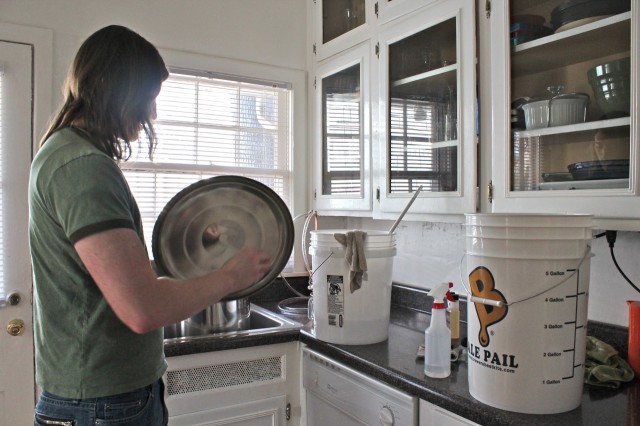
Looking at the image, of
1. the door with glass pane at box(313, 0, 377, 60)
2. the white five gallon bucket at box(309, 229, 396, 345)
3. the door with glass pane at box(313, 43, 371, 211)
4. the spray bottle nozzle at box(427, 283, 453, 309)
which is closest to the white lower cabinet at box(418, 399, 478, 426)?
the spray bottle nozzle at box(427, 283, 453, 309)

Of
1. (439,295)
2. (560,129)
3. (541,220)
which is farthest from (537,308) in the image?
(560,129)

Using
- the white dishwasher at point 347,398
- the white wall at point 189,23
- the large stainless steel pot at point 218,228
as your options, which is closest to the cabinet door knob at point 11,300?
the white wall at point 189,23

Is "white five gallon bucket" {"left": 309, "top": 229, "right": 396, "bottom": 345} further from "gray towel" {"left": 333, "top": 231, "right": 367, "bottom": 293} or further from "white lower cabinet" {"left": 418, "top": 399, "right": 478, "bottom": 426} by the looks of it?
"white lower cabinet" {"left": 418, "top": 399, "right": 478, "bottom": 426}

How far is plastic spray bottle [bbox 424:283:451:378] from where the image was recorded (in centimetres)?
137

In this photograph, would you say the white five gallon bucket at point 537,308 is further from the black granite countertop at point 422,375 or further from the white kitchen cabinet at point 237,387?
the white kitchen cabinet at point 237,387

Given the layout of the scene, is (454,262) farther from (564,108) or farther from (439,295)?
(564,108)

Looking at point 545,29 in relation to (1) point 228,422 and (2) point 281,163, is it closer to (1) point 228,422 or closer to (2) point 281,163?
(2) point 281,163

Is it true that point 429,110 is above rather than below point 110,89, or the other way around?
above

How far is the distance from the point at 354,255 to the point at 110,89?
0.91 metres

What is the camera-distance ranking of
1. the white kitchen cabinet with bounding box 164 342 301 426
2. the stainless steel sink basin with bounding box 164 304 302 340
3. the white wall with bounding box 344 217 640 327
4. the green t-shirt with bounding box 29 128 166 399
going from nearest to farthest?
the green t-shirt with bounding box 29 128 166 399
the white wall with bounding box 344 217 640 327
the white kitchen cabinet with bounding box 164 342 301 426
the stainless steel sink basin with bounding box 164 304 302 340

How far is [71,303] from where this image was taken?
3.25ft

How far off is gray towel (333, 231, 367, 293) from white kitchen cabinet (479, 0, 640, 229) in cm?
43

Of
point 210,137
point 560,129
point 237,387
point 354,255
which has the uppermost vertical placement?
point 210,137

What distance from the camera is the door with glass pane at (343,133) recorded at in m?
2.12
